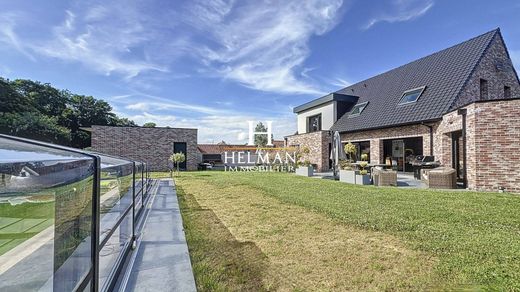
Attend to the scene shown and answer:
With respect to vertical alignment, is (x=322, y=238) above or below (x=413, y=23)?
below

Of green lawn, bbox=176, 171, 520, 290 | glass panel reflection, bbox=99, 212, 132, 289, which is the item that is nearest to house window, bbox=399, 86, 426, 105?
green lawn, bbox=176, 171, 520, 290

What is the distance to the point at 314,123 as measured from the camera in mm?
24828

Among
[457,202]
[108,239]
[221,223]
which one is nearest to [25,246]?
[108,239]

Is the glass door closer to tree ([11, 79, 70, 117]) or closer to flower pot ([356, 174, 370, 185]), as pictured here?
flower pot ([356, 174, 370, 185])

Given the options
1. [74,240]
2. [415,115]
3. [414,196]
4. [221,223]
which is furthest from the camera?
[415,115]

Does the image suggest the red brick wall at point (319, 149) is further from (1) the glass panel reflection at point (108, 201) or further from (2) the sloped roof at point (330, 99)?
(1) the glass panel reflection at point (108, 201)

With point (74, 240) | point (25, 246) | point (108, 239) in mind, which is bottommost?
point (108, 239)

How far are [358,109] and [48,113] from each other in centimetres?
4083

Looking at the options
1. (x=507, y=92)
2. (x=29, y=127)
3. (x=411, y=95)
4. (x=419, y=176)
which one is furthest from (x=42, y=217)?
(x=29, y=127)

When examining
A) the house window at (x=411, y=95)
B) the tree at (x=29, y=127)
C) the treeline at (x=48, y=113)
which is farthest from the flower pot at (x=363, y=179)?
the treeline at (x=48, y=113)

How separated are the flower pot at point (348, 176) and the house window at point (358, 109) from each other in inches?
330

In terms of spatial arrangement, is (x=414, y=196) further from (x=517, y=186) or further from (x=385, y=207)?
(x=517, y=186)

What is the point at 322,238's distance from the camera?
4457mm

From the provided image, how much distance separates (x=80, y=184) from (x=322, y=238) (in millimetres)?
3600
